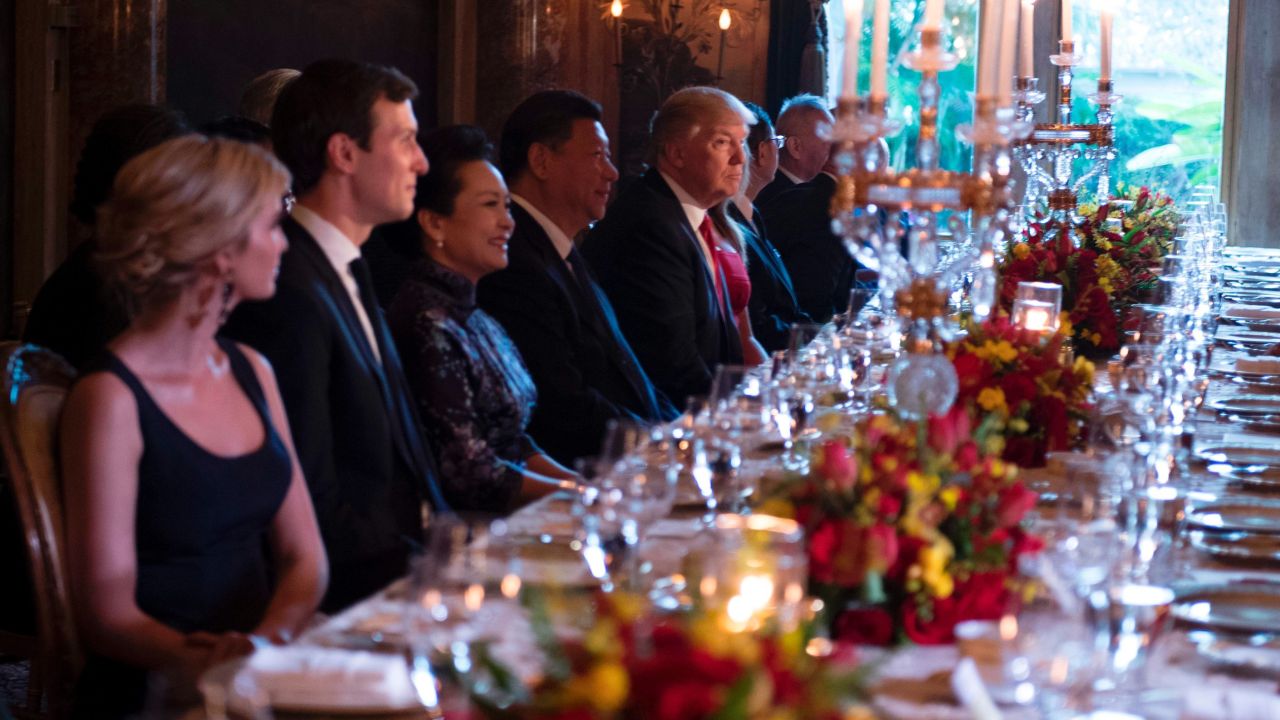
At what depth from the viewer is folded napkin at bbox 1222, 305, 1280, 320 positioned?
650 cm

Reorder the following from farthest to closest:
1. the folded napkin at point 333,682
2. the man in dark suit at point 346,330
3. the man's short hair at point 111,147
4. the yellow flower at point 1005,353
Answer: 1. the man's short hair at point 111,147
2. the yellow flower at point 1005,353
3. the man in dark suit at point 346,330
4. the folded napkin at point 333,682

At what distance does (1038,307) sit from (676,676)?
317 cm

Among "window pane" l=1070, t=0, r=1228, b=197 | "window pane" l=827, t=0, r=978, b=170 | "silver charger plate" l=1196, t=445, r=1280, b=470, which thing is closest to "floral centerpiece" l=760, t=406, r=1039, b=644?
"silver charger plate" l=1196, t=445, r=1280, b=470

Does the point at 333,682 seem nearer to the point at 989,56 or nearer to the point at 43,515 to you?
the point at 43,515

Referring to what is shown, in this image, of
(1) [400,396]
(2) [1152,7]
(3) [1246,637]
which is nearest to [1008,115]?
(3) [1246,637]

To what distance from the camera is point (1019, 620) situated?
1656 millimetres

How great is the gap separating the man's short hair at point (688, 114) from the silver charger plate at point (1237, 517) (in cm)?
278

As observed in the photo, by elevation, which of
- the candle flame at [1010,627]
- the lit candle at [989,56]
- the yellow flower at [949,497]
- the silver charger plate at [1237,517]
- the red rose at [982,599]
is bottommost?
the silver charger plate at [1237,517]

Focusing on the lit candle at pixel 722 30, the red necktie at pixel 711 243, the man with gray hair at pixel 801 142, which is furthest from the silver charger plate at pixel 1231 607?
the lit candle at pixel 722 30

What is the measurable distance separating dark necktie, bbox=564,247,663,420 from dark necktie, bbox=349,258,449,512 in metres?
1.36

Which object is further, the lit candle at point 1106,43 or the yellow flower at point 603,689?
the lit candle at point 1106,43

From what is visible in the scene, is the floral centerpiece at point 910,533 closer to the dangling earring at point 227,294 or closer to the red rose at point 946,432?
the red rose at point 946,432

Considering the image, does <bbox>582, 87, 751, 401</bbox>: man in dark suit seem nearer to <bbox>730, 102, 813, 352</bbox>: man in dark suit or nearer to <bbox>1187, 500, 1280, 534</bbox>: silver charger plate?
<bbox>730, 102, 813, 352</bbox>: man in dark suit

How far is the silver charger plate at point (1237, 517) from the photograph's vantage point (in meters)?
2.83
